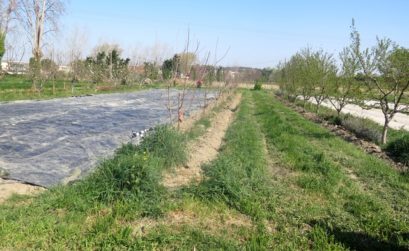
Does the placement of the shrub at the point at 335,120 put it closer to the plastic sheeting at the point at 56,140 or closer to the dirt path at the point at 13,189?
the plastic sheeting at the point at 56,140

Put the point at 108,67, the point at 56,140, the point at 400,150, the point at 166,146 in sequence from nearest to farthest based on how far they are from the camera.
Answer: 1. the point at 166,146
2. the point at 56,140
3. the point at 400,150
4. the point at 108,67

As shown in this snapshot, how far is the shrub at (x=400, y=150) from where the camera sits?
9680 mm

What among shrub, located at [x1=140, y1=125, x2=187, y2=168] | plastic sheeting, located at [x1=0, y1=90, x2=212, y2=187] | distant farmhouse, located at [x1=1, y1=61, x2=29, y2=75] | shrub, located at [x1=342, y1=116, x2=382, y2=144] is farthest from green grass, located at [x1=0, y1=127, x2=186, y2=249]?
distant farmhouse, located at [x1=1, y1=61, x2=29, y2=75]

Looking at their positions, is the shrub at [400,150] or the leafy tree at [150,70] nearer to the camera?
the shrub at [400,150]

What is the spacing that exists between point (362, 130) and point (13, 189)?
11.6 m

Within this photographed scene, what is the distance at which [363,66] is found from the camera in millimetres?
12938

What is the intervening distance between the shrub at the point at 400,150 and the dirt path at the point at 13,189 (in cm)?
811

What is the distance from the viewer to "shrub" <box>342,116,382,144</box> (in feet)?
42.3

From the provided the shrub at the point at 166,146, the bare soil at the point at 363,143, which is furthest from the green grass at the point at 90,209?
the bare soil at the point at 363,143

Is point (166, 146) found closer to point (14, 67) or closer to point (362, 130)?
point (362, 130)

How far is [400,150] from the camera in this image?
10.4m

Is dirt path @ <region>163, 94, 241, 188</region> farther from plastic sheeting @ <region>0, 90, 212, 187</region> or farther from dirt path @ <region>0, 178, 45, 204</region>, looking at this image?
dirt path @ <region>0, 178, 45, 204</region>

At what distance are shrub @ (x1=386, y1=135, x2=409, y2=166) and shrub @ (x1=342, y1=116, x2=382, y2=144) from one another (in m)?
1.47

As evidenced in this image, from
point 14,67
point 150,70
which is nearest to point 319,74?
point 150,70
